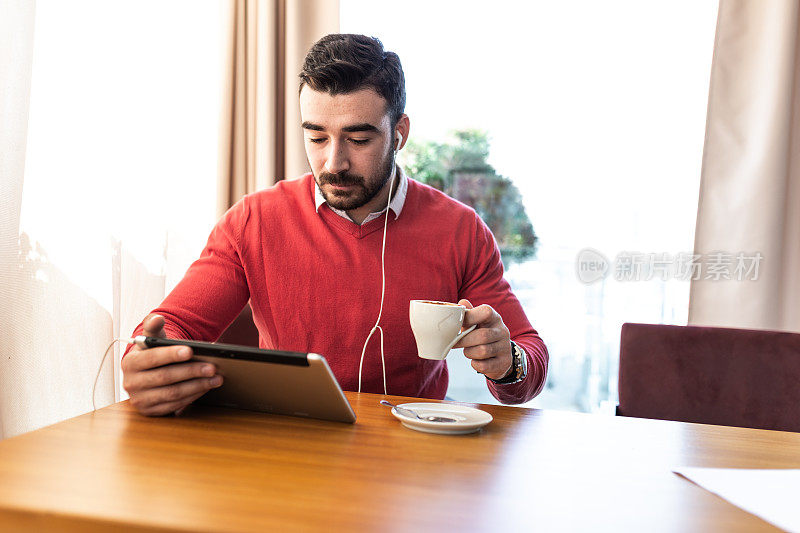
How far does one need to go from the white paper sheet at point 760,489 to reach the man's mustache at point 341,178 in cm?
92

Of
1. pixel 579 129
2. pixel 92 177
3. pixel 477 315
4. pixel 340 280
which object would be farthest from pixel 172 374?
pixel 579 129

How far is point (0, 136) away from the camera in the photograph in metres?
1.72

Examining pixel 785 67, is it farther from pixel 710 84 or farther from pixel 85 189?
pixel 85 189

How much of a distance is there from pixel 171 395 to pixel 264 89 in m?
1.56

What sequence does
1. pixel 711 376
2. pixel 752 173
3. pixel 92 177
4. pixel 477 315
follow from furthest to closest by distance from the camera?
pixel 752 173, pixel 92 177, pixel 711 376, pixel 477 315

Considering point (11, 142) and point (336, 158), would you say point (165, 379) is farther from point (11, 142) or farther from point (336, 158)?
point (11, 142)

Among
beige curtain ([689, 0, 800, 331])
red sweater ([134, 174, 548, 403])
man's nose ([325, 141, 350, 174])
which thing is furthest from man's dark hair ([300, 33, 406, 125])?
beige curtain ([689, 0, 800, 331])

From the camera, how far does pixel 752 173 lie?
7.36ft

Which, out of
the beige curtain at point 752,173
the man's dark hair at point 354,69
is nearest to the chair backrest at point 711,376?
the man's dark hair at point 354,69

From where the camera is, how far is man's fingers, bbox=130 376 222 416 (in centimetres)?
97

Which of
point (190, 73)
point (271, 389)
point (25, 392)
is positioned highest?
point (190, 73)

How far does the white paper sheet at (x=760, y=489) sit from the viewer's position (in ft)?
2.34

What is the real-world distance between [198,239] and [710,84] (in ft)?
6.06

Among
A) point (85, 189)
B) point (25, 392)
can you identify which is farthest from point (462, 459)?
point (85, 189)
